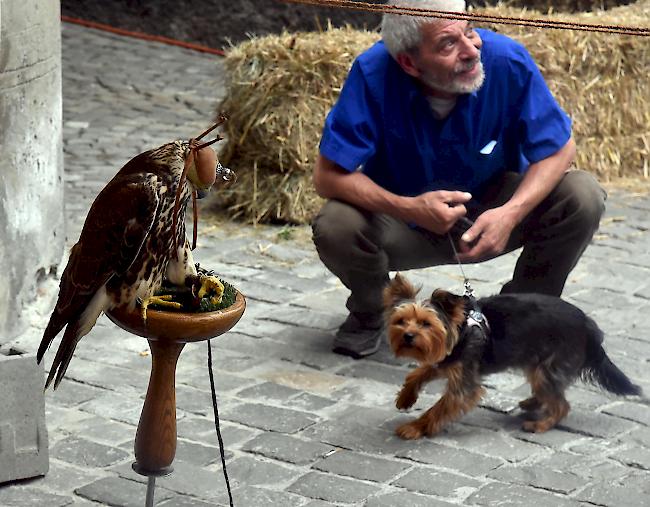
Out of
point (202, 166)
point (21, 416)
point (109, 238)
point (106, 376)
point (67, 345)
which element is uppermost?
point (202, 166)

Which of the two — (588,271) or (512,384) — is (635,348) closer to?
(512,384)

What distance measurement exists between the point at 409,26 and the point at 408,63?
148mm

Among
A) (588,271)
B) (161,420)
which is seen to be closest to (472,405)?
(161,420)

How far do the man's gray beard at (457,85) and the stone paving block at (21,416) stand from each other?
186 cm

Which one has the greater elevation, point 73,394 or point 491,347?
point 491,347

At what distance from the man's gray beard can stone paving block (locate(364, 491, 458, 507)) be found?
1634 millimetres

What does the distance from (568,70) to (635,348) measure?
320 centimetres

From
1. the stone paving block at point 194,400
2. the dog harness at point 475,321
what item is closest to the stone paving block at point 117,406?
the stone paving block at point 194,400

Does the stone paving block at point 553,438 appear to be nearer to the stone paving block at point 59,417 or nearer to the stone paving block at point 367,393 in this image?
the stone paving block at point 367,393

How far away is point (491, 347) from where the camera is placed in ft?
13.8

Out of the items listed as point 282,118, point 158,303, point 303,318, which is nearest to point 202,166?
point 158,303

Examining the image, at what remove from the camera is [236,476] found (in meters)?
3.87

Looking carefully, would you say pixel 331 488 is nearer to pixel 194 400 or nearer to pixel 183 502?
pixel 183 502

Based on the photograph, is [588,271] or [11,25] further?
[588,271]
